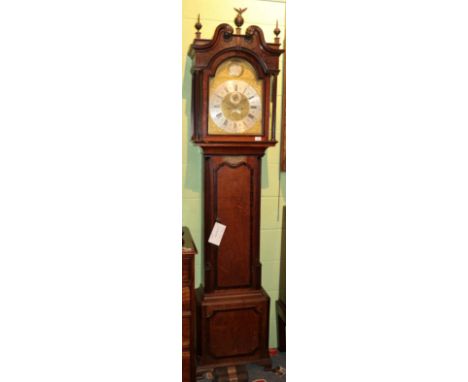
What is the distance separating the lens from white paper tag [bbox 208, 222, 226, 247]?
2303mm

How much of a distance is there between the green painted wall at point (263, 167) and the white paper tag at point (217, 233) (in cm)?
23

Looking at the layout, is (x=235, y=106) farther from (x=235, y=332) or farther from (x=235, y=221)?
(x=235, y=332)

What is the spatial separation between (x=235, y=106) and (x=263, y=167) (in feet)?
1.72

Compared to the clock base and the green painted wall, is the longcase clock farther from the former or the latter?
the green painted wall

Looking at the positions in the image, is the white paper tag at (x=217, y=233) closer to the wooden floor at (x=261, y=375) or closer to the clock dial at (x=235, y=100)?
the clock dial at (x=235, y=100)

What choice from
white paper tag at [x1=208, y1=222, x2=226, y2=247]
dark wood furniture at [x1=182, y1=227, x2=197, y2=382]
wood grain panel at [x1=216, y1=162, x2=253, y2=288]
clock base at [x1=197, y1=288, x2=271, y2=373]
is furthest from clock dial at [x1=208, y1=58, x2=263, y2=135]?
clock base at [x1=197, y1=288, x2=271, y2=373]

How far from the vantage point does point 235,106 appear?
7.41ft

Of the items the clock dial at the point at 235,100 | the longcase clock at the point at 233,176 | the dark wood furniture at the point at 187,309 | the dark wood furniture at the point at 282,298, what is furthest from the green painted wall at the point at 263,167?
the dark wood furniture at the point at 187,309

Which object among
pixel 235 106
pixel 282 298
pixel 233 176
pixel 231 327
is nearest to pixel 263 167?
pixel 233 176
